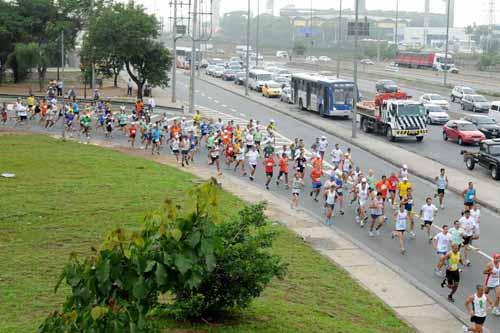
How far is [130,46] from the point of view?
58938 mm

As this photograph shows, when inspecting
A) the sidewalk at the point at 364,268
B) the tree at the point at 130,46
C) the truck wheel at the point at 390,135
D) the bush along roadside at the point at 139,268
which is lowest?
the sidewalk at the point at 364,268

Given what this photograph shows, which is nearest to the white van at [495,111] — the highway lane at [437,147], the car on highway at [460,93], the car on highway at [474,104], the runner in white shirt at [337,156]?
the highway lane at [437,147]

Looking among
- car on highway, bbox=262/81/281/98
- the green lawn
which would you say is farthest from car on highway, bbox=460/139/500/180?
car on highway, bbox=262/81/281/98

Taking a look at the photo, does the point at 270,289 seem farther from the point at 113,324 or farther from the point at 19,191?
the point at 19,191

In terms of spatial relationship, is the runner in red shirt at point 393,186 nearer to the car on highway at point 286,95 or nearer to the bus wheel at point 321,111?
the bus wheel at point 321,111

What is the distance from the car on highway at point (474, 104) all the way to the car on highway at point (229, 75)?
32.1 metres

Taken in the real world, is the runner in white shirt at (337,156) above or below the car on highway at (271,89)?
below

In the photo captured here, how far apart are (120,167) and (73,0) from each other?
4169cm

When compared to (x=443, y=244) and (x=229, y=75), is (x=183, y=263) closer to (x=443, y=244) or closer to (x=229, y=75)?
(x=443, y=244)

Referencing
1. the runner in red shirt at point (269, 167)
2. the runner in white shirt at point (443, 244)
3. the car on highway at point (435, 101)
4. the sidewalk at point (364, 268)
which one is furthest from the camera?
the car on highway at point (435, 101)

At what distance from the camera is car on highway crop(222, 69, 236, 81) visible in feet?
284

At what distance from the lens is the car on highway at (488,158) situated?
102ft

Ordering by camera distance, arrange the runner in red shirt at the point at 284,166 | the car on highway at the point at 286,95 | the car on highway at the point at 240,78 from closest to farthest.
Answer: the runner in red shirt at the point at 284,166 → the car on highway at the point at 286,95 → the car on highway at the point at 240,78

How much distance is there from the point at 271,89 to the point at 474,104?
669 inches
